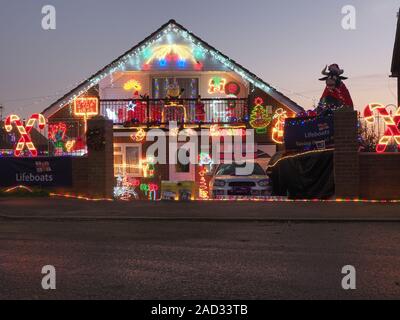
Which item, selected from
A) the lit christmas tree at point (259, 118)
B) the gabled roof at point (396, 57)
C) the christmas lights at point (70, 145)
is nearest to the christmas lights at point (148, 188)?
the christmas lights at point (70, 145)

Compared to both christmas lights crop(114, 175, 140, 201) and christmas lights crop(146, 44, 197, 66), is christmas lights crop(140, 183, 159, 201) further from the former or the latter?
christmas lights crop(146, 44, 197, 66)

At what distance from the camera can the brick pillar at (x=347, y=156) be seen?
1705 centimetres

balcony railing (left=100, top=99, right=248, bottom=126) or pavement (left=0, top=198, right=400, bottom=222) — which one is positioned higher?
balcony railing (left=100, top=99, right=248, bottom=126)

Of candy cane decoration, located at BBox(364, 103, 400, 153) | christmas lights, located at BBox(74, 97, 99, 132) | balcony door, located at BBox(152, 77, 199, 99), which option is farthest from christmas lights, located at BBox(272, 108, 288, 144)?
christmas lights, located at BBox(74, 97, 99, 132)

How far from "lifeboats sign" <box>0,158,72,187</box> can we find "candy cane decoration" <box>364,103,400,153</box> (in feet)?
30.7

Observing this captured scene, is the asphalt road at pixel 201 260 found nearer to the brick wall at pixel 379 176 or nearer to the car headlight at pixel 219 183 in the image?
the brick wall at pixel 379 176

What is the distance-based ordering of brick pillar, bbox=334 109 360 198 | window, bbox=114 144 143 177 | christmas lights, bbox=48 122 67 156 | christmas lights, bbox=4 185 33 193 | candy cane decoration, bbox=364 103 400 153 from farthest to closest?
window, bbox=114 144 143 177 → christmas lights, bbox=48 122 67 156 → christmas lights, bbox=4 185 33 193 → candy cane decoration, bbox=364 103 400 153 → brick pillar, bbox=334 109 360 198

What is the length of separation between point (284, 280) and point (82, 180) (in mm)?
12736

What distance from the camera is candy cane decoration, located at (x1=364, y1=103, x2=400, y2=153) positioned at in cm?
1773

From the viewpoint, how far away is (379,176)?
17141 mm

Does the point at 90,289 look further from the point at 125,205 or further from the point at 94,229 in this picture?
the point at 125,205

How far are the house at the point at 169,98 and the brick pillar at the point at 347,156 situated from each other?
26.2 ft
